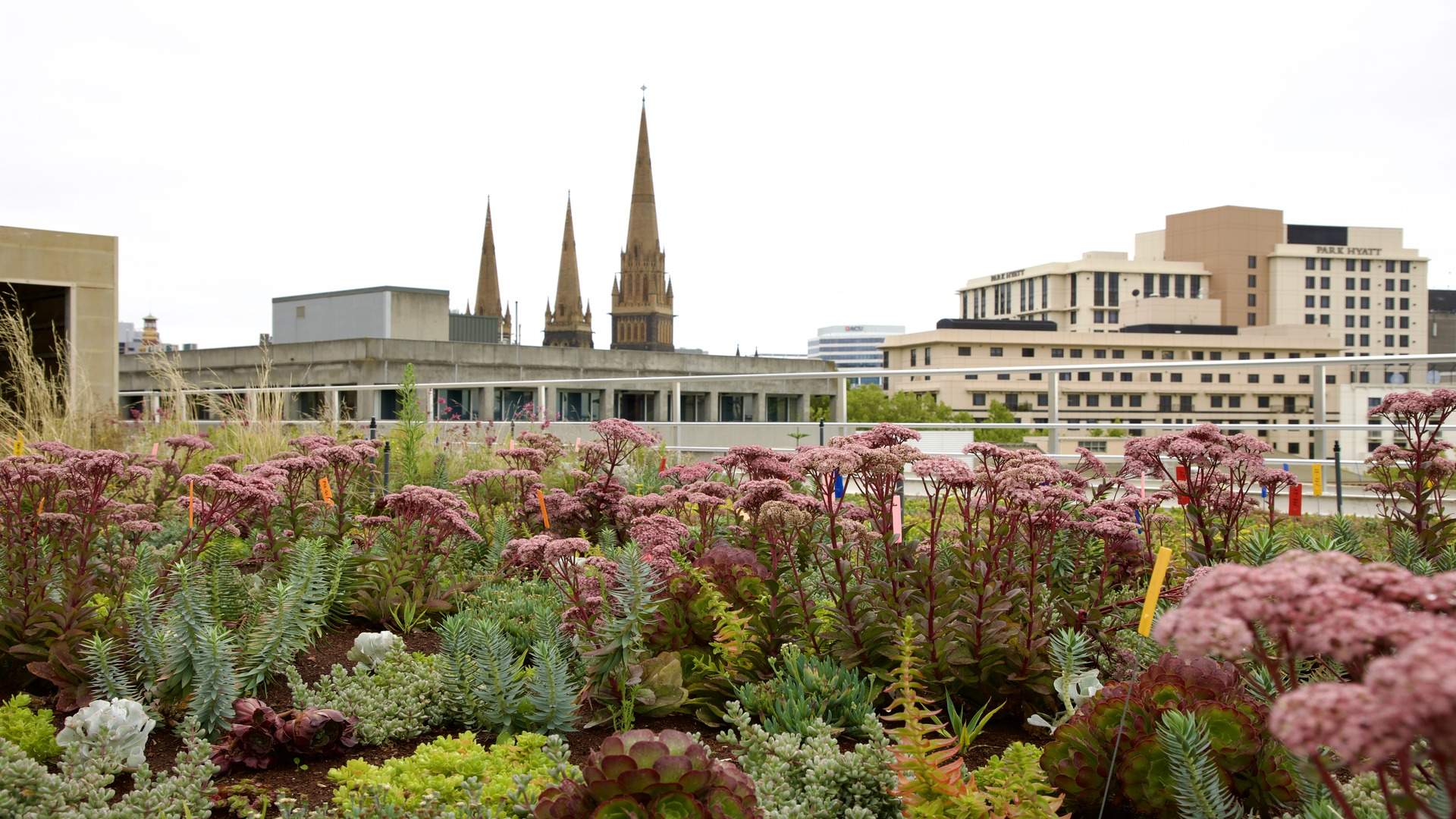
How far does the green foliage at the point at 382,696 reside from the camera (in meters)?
3.23

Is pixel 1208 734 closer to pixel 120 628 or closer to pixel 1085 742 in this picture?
pixel 1085 742

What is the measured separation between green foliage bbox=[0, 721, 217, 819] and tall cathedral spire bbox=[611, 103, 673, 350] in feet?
360

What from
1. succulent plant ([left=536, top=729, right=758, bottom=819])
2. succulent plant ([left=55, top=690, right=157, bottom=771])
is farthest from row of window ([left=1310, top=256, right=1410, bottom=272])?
succulent plant ([left=536, top=729, right=758, bottom=819])

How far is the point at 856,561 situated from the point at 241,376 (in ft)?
159

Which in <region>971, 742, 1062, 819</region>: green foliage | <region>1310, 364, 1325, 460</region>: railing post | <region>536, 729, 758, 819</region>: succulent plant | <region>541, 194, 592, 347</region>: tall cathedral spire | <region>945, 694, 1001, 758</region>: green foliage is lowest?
<region>945, 694, 1001, 758</region>: green foliage

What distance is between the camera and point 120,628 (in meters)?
3.53

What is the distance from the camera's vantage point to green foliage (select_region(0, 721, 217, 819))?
2.49 meters

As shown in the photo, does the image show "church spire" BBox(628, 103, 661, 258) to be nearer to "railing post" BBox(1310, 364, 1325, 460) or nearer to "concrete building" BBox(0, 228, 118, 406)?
"concrete building" BBox(0, 228, 118, 406)

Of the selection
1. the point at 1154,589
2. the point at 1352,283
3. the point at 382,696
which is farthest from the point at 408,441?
the point at 1352,283

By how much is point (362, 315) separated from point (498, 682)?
47.3 metres

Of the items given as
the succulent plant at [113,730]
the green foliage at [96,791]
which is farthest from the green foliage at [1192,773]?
→ the succulent plant at [113,730]

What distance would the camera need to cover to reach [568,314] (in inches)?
4779

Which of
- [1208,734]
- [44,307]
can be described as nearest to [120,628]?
[1208,734]

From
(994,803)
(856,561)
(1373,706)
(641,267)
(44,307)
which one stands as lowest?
(994,803)
